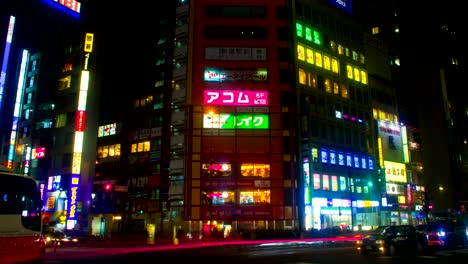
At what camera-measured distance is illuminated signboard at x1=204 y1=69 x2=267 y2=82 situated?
55.9 metres

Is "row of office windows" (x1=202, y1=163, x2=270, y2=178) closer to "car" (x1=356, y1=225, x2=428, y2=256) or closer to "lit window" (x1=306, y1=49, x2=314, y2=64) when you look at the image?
"lit window" (x1=306, y1=49, x2=314, y2=64)

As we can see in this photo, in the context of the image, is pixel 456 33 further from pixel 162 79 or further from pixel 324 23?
pixel 162 79

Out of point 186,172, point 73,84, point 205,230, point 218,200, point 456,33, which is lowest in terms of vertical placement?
point 205,230

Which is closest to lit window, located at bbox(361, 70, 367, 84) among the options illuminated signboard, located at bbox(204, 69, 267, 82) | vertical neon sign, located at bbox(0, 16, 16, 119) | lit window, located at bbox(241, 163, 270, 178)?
illuminated signboard, located at bbox(204, 69, 267, 82)

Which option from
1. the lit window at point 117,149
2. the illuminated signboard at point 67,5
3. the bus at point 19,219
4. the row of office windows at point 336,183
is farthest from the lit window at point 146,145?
the bus at point 19,219

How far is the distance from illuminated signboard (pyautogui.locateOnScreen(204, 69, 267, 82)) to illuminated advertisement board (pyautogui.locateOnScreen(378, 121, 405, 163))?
94.6 feet

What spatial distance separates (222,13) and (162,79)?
1678 centimetres

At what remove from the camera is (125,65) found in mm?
77000

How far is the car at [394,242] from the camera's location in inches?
874

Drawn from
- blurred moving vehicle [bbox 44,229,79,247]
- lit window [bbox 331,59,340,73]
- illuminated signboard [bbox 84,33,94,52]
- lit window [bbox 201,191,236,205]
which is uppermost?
illuminated signboard [bbox 84,33,94,52]

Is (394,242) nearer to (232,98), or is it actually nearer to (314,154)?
(232,98)

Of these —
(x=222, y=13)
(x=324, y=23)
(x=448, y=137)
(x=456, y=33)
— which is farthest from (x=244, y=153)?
(x=456, y=33)

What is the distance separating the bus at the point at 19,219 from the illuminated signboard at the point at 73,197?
42173 millimetres

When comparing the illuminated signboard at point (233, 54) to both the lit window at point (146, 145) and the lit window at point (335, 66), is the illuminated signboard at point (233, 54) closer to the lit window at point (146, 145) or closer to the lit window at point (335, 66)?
the lit window at point (335, 66)
